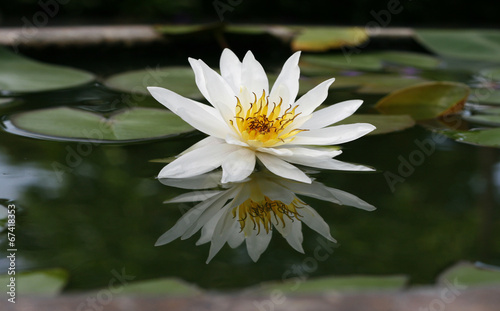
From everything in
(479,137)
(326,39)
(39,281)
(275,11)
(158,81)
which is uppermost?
(275,11)

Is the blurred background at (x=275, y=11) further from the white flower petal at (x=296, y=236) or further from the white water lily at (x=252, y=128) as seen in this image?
the white flower petal at (x=296, y=236)

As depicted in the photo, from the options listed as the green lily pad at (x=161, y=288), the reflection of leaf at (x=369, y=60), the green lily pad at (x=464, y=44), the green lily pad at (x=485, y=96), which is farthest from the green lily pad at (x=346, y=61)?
the green lily pad at (x=161, y=288)

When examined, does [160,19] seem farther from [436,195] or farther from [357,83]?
[436,195]

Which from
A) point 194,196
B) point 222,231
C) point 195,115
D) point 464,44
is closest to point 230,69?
point 195,115

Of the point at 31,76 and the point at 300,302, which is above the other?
the point at 31,76

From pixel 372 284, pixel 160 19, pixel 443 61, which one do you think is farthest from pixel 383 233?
pixel 160 19

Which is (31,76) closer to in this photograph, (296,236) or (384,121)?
(384,121)

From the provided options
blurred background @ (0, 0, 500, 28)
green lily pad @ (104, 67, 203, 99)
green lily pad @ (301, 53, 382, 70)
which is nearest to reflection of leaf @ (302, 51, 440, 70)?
green lily pad @ (301, 53, 382, 70)
